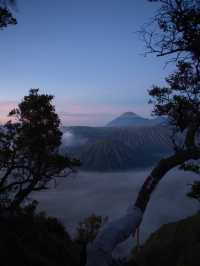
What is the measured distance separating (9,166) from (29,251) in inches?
193

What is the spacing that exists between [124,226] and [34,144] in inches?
499

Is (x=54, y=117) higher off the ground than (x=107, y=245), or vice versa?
(x=54, y=117)

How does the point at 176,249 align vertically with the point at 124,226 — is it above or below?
below

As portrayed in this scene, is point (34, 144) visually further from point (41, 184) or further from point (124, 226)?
point (124, 226)

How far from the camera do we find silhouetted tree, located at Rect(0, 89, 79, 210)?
15398 mm

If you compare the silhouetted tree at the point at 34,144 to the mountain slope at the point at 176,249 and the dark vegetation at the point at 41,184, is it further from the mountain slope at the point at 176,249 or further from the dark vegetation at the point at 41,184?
the mountain slope at the point at 176,249

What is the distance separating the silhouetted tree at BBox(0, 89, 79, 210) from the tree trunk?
38.4ft

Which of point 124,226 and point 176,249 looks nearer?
point 124,226

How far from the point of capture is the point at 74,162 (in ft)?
55.6

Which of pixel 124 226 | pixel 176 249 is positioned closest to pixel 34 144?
pixel 176 249

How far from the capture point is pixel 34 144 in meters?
15.8

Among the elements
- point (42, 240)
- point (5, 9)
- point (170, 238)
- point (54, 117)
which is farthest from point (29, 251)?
point (5, 9)

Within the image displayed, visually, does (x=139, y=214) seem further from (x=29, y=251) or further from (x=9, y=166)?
(x=9, y=166)

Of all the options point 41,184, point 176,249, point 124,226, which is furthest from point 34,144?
point 124,226
